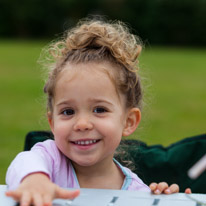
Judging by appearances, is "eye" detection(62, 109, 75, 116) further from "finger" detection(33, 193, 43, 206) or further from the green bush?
the green bush

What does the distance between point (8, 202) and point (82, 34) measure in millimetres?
728

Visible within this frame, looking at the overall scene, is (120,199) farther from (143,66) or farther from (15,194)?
(143,66)

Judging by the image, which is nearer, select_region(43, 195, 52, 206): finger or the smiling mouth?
select_region(43, 195, 52, 206): finger

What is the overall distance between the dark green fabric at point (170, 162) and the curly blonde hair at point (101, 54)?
0.54 meters

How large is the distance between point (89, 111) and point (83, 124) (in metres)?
0.07

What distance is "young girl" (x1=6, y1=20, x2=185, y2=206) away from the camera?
1.45m

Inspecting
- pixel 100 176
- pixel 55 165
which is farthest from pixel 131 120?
pixel 55 165

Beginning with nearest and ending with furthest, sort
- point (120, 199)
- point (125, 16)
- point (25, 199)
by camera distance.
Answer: point (25, 199), point (120, 199), point (125, 16)

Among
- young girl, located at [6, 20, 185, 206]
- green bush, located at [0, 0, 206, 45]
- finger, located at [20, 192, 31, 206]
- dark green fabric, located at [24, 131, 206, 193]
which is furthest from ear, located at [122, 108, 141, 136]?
green bush, located at [0, 0, 206, 45]

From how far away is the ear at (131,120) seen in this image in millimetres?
1725

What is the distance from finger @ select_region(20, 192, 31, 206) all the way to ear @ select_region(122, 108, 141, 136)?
2.22 feet

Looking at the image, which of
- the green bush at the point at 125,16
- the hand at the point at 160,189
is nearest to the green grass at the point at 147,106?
the hand at the point at 160,189

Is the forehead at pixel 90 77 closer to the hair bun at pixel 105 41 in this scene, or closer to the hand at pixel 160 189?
the hair bun at pixel 105 41

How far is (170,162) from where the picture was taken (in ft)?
7.39
